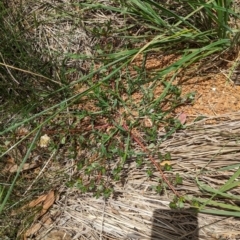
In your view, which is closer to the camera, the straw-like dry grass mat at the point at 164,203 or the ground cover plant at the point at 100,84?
the straw-like dry grass mat at the point at 164,203

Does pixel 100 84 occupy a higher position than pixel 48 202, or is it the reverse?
pixel 100 84

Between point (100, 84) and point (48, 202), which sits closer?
point (100, 84)

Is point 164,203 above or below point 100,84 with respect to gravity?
below

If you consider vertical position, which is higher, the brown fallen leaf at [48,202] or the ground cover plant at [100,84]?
the ground cover plant at [100,84]

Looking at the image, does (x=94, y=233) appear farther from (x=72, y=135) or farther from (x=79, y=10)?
(x=79, y=10)
